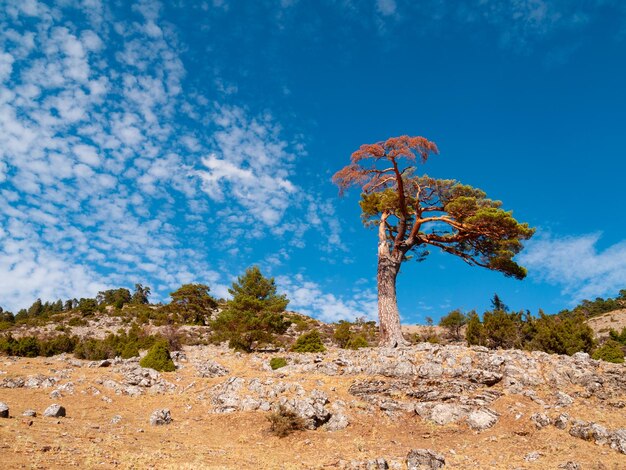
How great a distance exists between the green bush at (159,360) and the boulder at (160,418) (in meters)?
5.89

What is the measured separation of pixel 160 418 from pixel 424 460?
9732mm

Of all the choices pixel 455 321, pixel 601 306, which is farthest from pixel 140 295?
pixel 601 306

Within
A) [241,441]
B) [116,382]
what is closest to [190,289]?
[116,382]

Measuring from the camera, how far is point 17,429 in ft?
35.8

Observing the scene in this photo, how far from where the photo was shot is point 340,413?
14344 millimetres

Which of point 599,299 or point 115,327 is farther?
point 599,299

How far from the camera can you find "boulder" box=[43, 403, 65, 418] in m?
13.5

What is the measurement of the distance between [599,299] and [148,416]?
131m

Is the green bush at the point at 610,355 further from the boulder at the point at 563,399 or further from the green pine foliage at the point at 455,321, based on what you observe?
the green pine foliage at the point at 455,321

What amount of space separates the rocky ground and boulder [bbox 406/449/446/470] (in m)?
0.04

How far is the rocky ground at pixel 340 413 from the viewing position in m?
10.6

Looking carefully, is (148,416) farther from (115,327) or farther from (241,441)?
(115,327)

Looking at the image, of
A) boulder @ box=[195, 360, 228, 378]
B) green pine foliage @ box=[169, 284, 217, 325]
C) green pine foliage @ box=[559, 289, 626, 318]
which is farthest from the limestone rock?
green pine foliage @ box=[559, 289, 626, 318]

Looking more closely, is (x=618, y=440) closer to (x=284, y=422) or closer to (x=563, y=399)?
(x=563, y=399)
